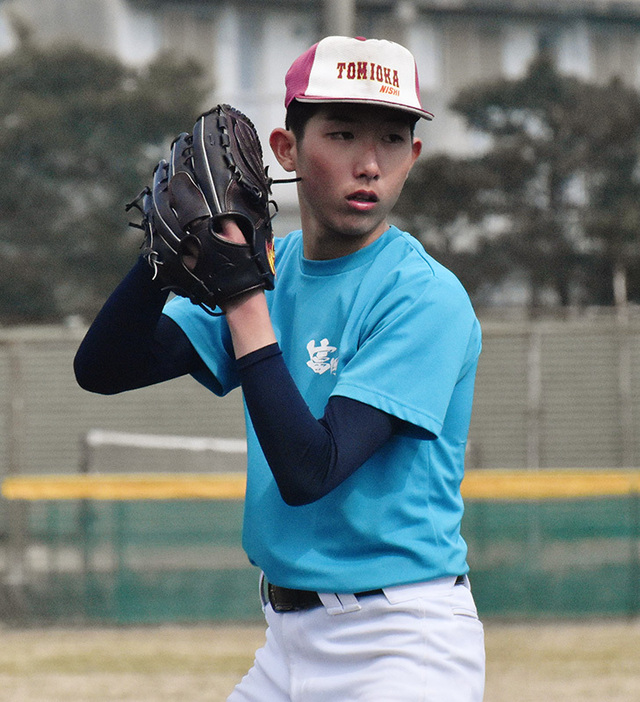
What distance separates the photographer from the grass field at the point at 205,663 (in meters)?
6.83

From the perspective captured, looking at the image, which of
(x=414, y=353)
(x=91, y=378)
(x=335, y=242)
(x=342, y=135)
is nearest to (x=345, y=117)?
(x=342, y=135)

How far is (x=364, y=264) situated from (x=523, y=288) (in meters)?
14.5

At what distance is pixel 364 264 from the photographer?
7.61ft

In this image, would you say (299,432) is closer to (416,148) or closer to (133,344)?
(133,344)

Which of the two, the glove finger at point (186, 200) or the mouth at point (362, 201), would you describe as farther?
the mouth at point (362, 201)

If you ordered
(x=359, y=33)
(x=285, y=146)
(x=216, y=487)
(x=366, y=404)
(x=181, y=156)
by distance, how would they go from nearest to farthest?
(x=366, y=404) → (x=181, y=156) → (x=285, y=146) → (x=216, y=487) → (x=359, y=33)

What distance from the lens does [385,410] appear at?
2078 millimetres

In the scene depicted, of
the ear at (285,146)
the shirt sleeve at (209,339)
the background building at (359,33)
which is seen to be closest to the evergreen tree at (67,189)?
the background building at (359,33)

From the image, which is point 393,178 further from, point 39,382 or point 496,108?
point 496,108

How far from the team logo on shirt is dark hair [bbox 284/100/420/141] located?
16.4 inches

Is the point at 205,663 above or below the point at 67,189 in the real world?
below

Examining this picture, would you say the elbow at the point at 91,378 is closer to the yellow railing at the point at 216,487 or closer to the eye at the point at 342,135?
the eye at the point at 342,135

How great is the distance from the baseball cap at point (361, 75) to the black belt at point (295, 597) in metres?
0.91

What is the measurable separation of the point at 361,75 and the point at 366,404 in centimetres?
62
